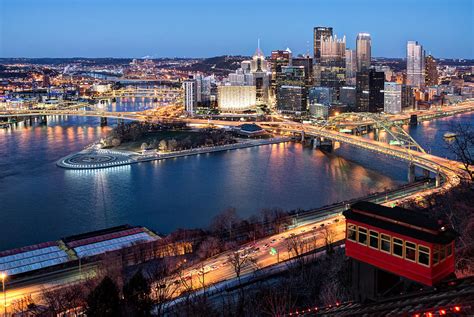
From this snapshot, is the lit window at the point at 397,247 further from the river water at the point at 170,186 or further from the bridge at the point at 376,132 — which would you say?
the bridge at the point at 376,132

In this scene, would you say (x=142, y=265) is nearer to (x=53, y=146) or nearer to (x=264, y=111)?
(x=53, y=146)

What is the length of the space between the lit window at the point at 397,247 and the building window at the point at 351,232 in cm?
26

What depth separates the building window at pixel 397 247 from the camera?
9.07 ft

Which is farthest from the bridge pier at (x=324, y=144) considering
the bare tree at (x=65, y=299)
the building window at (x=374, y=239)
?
the building window at (x=374, y=239)

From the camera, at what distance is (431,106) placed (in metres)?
21.8

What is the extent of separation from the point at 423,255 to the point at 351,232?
0.45 metres

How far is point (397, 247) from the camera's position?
279cm

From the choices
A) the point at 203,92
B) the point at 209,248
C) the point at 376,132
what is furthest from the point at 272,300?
the point at 203,92

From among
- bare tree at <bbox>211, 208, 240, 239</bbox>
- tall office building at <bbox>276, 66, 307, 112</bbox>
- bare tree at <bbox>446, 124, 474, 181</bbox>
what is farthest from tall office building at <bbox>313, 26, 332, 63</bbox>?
bare tree at <bbox>211, 208, 240, 239</bbox>

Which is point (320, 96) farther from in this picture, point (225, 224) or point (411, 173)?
point (225, 224)

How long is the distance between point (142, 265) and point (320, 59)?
2649cm

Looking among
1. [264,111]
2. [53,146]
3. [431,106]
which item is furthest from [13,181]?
Result: [431,106]

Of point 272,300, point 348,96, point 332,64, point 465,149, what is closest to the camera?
point 272,300

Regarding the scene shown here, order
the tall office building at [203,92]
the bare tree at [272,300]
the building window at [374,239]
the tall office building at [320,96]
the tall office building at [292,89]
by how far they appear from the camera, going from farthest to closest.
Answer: the tall office building at [320,96]
the tall office building at [203,92]
the tall office building at [292,89]
the bare tree at [272,300]
the building window at [374,239]
